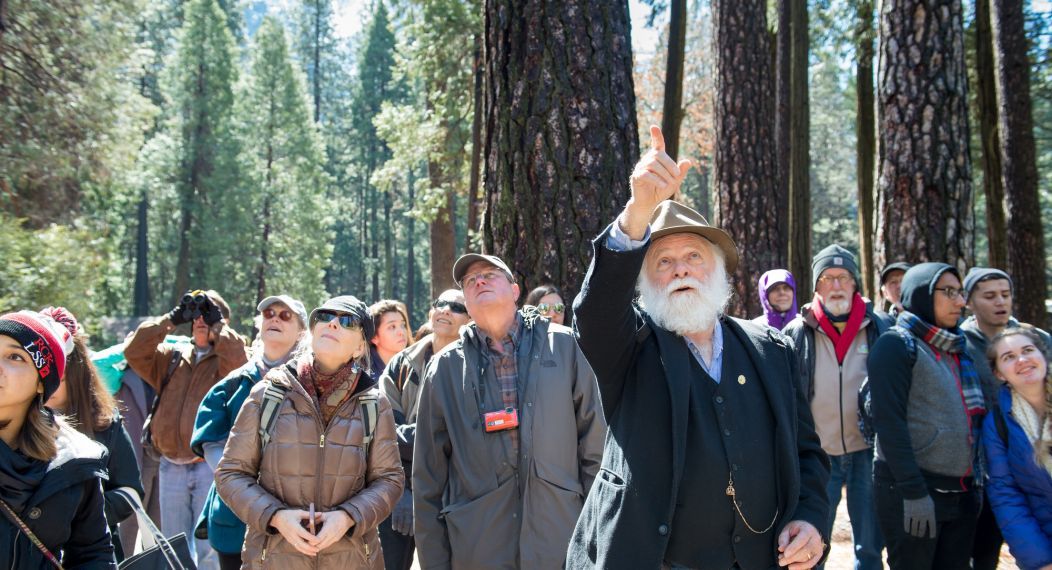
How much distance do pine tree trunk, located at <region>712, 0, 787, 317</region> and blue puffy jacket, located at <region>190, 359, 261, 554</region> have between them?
661 centimetres

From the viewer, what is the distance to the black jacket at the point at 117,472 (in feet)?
11.9

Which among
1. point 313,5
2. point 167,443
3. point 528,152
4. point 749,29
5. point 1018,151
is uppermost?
point 313,5

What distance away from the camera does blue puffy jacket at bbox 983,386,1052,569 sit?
409 cm

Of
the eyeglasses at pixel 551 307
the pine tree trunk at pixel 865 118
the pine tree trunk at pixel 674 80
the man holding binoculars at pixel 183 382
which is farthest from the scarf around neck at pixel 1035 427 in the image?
the pine tree trunk at pixel 865 118

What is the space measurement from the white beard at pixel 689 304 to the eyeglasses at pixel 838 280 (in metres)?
3.06

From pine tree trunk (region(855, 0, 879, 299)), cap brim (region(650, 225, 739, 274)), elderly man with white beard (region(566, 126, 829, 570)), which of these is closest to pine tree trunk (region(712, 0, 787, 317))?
pine tree trunk (region(855, 0, 879, 299))

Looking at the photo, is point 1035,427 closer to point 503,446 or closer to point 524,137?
point 503,446

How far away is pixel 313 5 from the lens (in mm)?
59594

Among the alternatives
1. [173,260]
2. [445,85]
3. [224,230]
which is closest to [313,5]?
[173,260]

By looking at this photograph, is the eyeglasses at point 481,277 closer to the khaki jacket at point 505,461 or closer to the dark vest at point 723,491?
the khaki jacket at point 505,461

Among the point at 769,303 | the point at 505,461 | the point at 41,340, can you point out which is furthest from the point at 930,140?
the point at 41,340

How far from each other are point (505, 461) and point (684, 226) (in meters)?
1.51

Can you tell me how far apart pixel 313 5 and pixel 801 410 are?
63098 millimetres

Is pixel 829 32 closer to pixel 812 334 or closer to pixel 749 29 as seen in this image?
pixel 749 29
